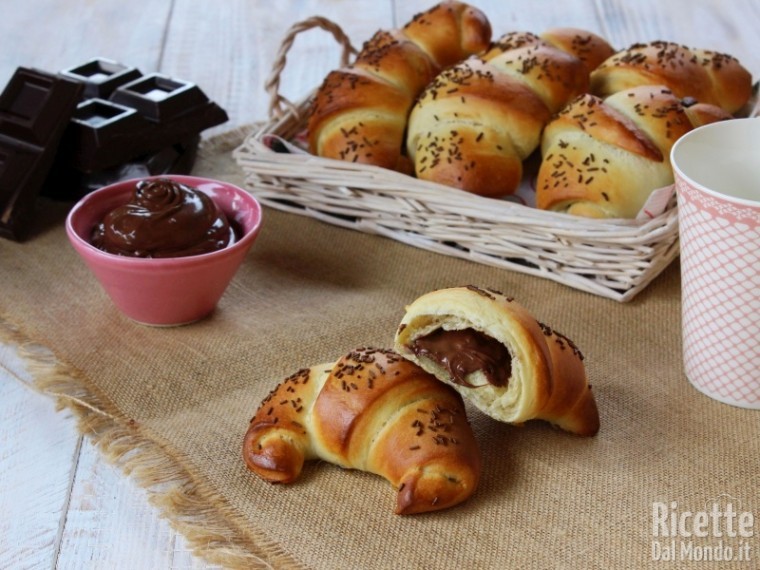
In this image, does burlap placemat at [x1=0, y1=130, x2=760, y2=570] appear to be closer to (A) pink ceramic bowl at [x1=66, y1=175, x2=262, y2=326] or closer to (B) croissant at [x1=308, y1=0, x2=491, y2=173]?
(A) pink ceramic bowl at [x1=66, y1=175, x2=262, y2=326]

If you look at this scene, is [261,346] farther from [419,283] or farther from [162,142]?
[162,142]

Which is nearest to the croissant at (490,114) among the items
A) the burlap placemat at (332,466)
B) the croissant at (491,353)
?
the burlap placemat at (332,466)

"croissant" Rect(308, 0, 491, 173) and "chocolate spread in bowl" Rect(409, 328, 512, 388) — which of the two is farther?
"croissant" Rect(308, 0, 491, 173)

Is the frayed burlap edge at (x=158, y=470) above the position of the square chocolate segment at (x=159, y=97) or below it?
below

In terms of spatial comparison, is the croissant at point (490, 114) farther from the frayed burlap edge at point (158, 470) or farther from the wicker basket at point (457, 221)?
the frayed burlap edge at point (158, 470)

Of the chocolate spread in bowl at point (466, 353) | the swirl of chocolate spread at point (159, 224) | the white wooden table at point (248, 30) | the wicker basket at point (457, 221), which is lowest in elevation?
the white wooden table at point (248, 30)

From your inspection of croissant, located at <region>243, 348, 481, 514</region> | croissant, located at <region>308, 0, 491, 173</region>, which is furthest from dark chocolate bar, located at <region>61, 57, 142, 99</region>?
croissant, located at <region>243, 348, 481, 514</region>

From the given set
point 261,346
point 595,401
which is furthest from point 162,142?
point 595,401
